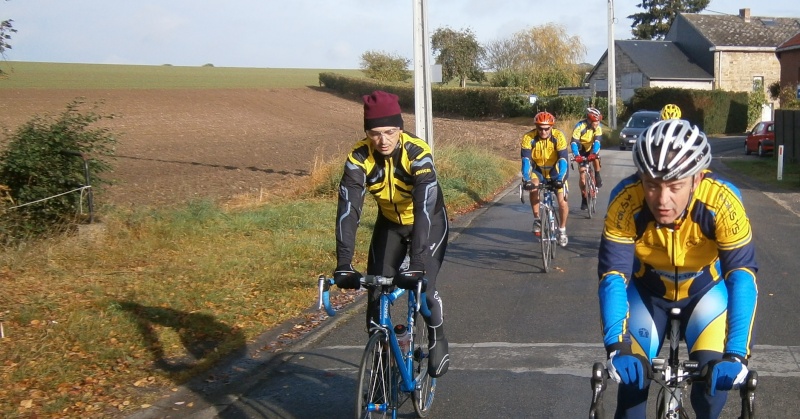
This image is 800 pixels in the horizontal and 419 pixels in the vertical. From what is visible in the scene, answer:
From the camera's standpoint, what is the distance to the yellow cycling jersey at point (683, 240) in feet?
11.4

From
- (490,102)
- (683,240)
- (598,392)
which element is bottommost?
(598,392)

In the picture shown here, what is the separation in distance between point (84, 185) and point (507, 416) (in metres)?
7.76

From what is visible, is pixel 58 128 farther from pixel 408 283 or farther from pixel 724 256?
pixel 724 256

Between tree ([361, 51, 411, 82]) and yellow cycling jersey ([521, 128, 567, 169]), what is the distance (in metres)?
67.6

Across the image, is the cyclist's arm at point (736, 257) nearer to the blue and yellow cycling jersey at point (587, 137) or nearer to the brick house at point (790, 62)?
the blue and yellow cycling jersey at point (587, 137)

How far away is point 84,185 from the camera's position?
11281 mm

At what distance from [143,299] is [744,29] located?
64493 mm

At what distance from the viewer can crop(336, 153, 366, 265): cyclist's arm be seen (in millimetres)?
4820

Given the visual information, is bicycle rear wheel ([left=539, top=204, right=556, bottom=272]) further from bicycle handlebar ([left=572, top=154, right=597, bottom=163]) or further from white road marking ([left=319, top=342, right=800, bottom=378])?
bicycle handlebar ([left=572, top=154, right=597, bottom=163])

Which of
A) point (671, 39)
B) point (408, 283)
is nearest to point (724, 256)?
point (408, 283)

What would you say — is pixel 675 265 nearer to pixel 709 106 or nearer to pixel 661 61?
pixel 709 106

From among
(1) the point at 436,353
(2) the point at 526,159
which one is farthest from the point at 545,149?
(1) the point at 436,353

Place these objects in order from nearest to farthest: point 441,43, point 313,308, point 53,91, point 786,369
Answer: point 786,369
point 313,308
point 53,91
point 441,43

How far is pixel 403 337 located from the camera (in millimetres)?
5043
